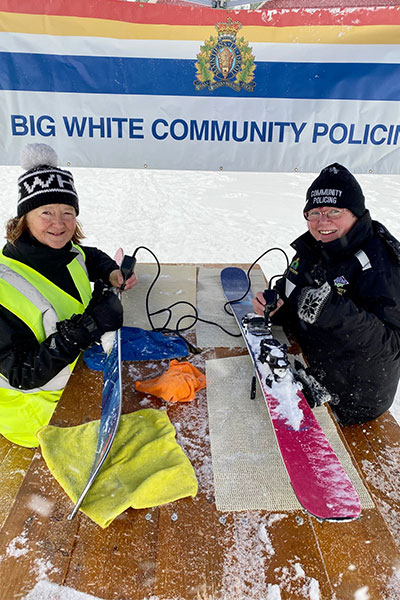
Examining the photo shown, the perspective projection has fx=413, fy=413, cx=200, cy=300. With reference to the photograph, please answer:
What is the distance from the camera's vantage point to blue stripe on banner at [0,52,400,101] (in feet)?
8.87

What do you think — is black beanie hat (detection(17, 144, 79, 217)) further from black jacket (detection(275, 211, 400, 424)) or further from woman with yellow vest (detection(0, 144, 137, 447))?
black jacket (detection(275, 211, 400, 424))

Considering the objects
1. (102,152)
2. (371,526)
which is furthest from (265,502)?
(102,152)

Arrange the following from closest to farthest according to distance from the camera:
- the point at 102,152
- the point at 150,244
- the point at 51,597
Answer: the point at 51,597 < the point at 102,152 < the point at 150,244

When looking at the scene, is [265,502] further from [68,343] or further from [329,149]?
[329,149]

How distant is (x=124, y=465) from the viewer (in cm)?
119

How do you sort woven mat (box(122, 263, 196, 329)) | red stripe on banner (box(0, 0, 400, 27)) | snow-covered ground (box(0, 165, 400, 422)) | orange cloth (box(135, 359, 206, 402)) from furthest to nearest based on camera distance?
snow-covered ground (box(0, 165, 400, 422)), red stripe on banner (box(0, 0, 400, 27)), woven mat (box(122, 263, 196, 329)), orange cloth (box(135, 359, 206, 402))

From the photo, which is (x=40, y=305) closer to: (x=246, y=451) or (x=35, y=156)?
(x=35, y=156)

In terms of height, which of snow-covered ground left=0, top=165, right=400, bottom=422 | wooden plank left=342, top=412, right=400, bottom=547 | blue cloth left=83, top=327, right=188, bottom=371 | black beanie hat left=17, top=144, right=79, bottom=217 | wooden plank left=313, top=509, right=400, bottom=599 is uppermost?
black beanie hat left=17, top=144, right=79, bottom=217

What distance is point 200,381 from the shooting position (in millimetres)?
1584

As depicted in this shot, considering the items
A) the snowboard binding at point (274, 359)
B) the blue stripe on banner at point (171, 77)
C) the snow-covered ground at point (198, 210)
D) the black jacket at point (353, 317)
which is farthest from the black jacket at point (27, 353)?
the snow-covered ground at point (198, 210)

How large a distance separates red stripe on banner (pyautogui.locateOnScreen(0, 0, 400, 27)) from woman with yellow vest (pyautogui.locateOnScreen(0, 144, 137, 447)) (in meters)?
1.34

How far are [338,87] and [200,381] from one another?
2353mm

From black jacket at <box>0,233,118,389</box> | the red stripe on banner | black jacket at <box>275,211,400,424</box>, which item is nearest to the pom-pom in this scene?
black jacket at <box>0,233,118,389</box>

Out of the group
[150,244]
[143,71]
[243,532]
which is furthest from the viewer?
[150,244]
